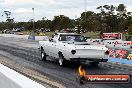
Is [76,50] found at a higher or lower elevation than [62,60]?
higher

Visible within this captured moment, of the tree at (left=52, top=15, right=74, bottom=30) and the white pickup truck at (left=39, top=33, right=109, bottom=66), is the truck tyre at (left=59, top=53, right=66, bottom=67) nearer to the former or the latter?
the white pickup truck at (left=39, top=33, right=109, bottom=66)

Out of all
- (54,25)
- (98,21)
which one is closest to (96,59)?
(98,21)

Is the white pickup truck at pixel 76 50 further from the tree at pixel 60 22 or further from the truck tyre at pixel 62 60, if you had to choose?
the tree at pixel 60 22

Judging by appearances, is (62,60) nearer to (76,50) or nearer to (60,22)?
(76,50)

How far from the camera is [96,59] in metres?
15.9

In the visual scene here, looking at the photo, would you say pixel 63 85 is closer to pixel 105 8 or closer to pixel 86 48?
pixel 86 48

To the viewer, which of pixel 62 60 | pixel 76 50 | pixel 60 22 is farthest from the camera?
pixel 60 22

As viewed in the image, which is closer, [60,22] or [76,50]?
[76,50]

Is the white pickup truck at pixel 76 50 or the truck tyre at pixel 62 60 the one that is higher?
the white pickup truck at pixel 76 50

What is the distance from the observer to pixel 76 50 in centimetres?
1554

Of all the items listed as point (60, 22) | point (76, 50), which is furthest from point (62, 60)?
point (60, 22)

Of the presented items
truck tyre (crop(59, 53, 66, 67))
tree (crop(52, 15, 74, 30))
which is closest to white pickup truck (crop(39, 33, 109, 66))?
truck tyre (crop(59, 53, 66, 67))

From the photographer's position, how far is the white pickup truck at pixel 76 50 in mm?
15633

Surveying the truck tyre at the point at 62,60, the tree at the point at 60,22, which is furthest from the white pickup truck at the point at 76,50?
the tree at the point at 60,22
